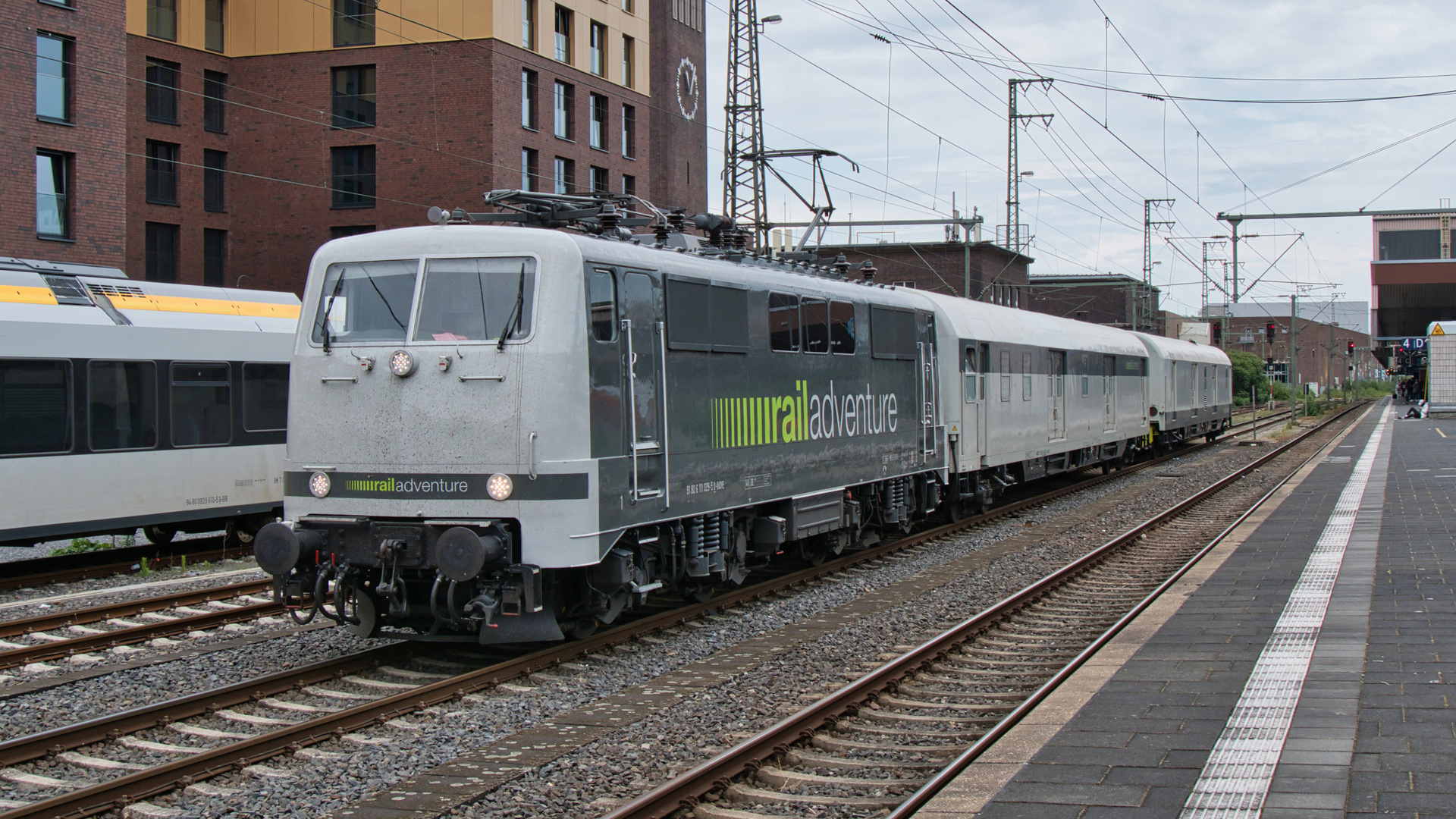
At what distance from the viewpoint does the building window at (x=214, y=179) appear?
131 ft

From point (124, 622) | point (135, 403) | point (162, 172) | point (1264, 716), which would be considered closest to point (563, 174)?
point (162, 172)

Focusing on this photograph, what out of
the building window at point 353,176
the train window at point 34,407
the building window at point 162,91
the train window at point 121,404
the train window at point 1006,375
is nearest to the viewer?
the train window at point 34,407

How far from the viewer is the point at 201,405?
15.2m

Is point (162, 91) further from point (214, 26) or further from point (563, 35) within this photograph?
point (563, 35)

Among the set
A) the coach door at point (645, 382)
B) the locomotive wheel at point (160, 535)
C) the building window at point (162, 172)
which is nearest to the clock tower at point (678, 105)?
the building window at point (162, 172)

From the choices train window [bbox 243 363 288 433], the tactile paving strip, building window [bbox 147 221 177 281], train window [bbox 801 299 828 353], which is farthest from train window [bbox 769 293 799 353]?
building window [bbox 147 221 177 281]

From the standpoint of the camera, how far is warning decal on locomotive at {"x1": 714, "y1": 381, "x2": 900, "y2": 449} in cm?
1102

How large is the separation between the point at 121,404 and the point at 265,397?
214 cm

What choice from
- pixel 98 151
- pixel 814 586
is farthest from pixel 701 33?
pixel 814 586

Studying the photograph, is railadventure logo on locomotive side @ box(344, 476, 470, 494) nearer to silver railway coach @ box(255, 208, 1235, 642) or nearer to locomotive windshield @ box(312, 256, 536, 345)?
silver railway coach @ box(255, 208, 1235, 642)

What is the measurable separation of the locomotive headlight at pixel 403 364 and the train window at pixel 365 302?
182 mm

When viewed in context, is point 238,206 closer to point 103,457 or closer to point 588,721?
point 103,457

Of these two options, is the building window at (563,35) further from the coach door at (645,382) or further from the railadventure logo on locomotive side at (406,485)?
the railadventure logo on locomotive side at (406,485)

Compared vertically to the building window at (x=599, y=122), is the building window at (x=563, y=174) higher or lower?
lower
